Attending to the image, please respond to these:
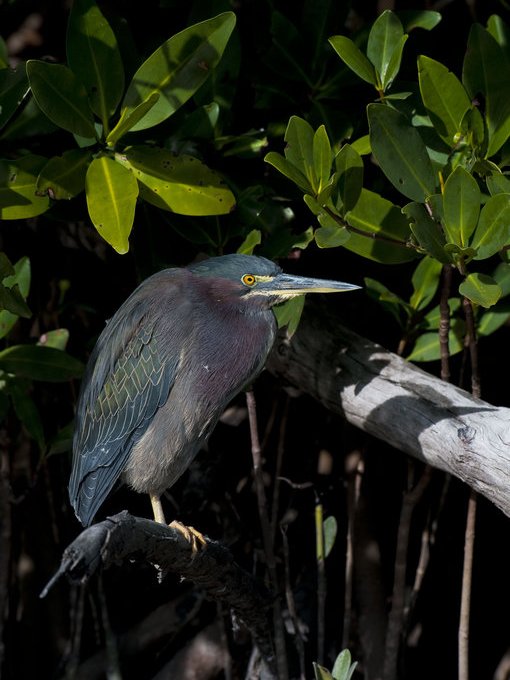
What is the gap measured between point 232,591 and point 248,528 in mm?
917

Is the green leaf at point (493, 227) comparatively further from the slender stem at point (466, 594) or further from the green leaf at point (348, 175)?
the slender stem at point (466, 594)

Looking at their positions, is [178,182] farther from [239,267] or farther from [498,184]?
[498,184]

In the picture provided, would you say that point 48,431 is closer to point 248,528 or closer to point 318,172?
point 248,528

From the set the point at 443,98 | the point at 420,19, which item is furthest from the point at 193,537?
the point at 420,19

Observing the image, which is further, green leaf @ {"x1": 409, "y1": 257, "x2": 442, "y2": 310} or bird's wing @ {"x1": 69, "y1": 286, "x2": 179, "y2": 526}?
green leaf @ {"x1": 409, "y1": 257, "x2": 442, "y2": 310}

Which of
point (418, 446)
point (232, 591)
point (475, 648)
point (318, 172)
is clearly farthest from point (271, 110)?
point (475, 648)

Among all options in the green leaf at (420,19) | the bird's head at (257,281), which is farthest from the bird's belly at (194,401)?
the green leaf at (420,19)

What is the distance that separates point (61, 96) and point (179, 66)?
0.84 ft

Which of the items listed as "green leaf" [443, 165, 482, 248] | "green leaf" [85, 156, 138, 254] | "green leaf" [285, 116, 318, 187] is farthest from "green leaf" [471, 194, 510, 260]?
"green leaf" [85, 156, 138, 254]

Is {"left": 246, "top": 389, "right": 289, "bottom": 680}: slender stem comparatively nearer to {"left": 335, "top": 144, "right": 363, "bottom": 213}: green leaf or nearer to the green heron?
the green heron

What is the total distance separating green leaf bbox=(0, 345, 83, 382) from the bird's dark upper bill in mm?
573

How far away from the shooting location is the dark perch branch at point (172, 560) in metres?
1.35

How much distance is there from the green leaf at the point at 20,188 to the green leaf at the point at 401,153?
0.74 meters

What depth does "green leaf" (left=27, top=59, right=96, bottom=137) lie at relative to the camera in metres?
1.92
